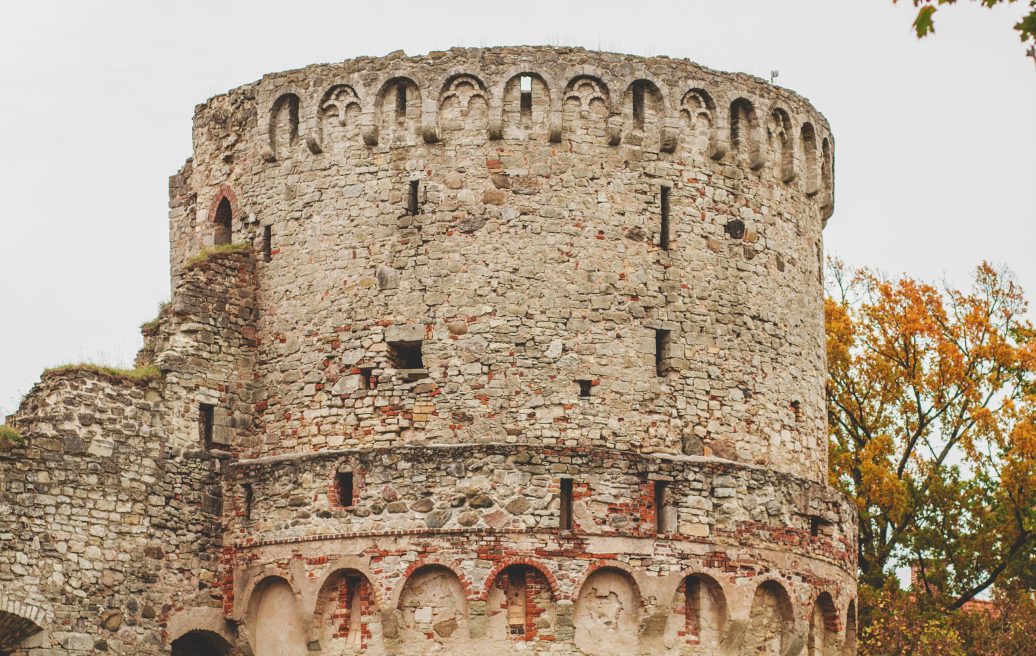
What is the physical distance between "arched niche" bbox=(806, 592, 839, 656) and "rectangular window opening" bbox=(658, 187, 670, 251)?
4.92 m

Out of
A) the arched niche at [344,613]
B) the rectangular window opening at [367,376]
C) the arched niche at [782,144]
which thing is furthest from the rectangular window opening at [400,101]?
the arched niche at [344,613]

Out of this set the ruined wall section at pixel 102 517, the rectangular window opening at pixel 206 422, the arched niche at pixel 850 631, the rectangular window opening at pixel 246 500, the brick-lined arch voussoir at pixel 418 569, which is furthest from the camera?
the arched niche at pixel 850 631

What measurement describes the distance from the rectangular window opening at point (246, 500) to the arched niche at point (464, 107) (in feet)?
16.8

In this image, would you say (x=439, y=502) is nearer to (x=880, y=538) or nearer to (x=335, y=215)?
(x=335, y=215)

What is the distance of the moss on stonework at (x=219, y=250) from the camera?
23.8 m

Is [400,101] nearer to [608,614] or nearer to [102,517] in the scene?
[102,517]

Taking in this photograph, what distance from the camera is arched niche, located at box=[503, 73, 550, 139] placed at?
76.3ft

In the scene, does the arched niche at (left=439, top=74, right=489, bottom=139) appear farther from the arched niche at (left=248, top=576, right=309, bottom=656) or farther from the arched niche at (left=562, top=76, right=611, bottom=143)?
the arched niche at (left=248, top=576, right=309, bottom=656)

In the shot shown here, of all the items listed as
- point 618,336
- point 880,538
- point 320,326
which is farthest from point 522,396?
point 880,538

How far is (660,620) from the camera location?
21.8 meters

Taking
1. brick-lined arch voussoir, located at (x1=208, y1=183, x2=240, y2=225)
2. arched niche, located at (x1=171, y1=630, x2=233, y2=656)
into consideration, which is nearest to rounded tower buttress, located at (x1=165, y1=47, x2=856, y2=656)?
brick-lined arch voussoir, located at (x1=208, y1=183, x2=240, y2=225)

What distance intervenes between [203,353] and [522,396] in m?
4.26

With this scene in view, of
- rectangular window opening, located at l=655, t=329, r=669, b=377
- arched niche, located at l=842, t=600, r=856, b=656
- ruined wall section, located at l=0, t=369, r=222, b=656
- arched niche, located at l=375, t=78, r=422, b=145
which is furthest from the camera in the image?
arched niche, located at l=842, t=600, r=856, b=656

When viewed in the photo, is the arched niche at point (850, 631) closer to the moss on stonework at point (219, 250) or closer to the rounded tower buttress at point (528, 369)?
the rounded tower buttress at point (528, 369)
